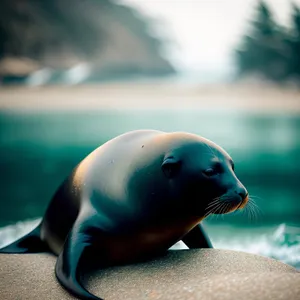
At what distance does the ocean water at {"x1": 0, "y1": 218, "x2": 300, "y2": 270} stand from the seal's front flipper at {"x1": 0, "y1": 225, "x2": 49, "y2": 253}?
0.82 metres

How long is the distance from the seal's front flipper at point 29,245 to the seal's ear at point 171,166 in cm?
99

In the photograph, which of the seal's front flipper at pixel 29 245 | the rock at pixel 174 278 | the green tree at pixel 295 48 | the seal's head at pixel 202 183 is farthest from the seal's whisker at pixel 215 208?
the green tree at pixel 295 48

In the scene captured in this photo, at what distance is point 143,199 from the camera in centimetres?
279

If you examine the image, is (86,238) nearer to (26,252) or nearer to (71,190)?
(71,190)

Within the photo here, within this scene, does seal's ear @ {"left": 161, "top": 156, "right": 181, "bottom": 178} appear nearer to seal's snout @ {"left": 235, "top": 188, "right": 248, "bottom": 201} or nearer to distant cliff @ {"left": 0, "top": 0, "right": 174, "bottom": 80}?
seal's snout @ {"left": 235, "top": 188, "right": 248, "bottom": 201}

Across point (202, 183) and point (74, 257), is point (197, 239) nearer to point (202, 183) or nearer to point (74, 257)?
point (202, 183)

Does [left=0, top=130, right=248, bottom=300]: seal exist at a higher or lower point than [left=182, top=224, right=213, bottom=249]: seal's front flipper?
higher

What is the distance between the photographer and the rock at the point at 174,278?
2.24 metres

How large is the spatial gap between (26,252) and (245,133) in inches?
426

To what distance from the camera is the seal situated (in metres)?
2.72

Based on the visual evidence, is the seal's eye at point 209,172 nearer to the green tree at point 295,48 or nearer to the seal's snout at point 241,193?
the seal's snout at point 241,193

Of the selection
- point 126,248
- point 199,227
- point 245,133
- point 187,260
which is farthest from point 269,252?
point 245,133

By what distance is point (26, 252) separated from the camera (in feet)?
11.0

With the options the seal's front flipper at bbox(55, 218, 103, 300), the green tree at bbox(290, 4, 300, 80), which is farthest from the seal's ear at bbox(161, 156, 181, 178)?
the green tree at bbox(290, 4, 300, 80)
